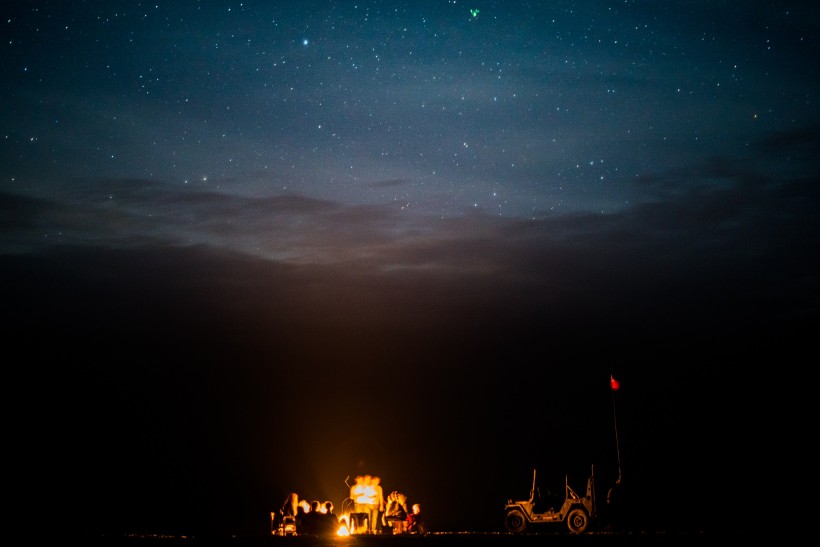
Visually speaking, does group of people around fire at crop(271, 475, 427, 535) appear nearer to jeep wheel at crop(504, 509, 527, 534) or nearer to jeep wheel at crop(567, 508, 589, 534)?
jeep wheel at crop(504, 509, 527, 534)

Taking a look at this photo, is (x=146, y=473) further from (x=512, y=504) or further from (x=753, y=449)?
(x=753, y=449)

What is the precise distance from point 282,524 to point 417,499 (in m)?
16.1

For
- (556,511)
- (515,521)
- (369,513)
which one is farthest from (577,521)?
(369,513)

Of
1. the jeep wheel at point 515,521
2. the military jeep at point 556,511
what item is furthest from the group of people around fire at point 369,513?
the military jeep at point 556,511

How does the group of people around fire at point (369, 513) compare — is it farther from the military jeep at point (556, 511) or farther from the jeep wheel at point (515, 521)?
the military jeep at point (556, 511)

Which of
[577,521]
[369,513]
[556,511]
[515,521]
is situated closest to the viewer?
[577,521]

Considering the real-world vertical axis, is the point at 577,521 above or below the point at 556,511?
below

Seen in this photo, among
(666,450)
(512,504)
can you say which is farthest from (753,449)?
(512,504)

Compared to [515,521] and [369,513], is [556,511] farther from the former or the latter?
[369,513]

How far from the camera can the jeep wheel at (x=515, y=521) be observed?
2345 centimetres

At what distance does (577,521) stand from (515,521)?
6.34ft

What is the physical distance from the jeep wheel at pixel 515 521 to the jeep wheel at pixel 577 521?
144cm

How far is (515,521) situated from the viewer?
23.6 m

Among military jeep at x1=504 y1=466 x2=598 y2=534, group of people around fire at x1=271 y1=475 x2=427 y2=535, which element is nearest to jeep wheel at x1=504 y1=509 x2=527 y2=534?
military jeep at x1=504 y1=466 x2=598 y2=534
